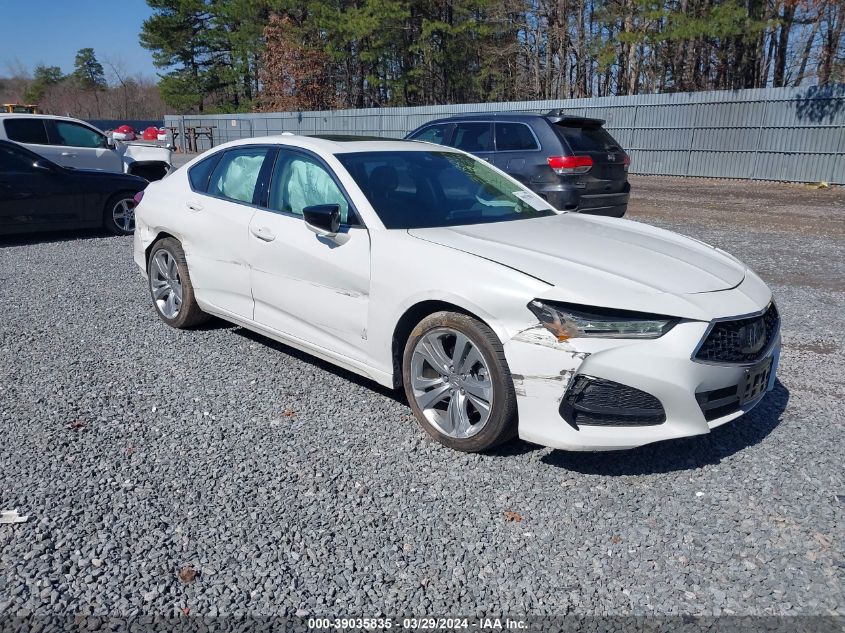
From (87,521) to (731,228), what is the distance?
435 inches

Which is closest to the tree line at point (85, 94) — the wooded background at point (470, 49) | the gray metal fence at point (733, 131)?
the wooded background at point (470, 49)

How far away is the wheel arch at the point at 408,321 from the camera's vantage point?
354cm

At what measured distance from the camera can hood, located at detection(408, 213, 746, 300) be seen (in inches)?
129

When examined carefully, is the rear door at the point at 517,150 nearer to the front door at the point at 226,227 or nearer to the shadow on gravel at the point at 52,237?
the front door at the point at 226,227

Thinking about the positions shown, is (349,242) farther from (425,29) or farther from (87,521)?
(425,29)

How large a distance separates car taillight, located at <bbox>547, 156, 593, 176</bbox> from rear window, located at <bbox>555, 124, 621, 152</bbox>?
17cm

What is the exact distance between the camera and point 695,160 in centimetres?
2145

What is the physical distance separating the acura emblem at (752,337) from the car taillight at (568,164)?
6.02m

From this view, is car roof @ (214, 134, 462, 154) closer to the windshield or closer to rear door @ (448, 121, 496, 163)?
the windshield

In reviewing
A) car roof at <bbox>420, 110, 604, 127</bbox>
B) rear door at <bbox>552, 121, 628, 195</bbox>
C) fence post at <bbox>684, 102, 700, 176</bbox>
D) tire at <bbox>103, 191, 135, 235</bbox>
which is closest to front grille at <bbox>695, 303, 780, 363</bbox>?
rear door at <bbox>552, 121, 628, 195</bbox>

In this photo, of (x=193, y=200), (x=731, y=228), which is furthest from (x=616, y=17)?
(x=193, y=200)

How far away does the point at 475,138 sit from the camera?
33.6 ft

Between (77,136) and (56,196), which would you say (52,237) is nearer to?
(56,196)

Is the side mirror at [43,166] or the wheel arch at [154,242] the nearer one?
the wheel arch at [154,242]
